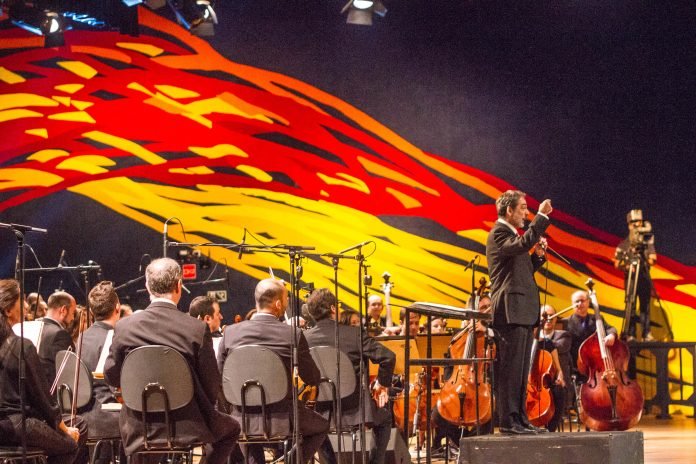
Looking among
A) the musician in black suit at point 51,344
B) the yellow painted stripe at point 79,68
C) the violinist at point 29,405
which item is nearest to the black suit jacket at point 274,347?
the musician in black suit at point 51,344

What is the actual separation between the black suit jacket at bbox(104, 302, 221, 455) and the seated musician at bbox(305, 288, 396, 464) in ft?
5.29

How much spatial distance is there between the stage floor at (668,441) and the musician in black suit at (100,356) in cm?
277

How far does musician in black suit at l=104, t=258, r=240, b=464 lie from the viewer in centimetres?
429

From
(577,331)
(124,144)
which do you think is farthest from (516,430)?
(124,144)

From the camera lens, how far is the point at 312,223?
38.5 feet

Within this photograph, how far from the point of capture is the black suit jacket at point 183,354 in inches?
169

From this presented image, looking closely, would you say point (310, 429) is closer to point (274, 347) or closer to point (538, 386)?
point (274, 347)

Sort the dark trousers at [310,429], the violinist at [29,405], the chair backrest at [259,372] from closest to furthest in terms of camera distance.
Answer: the violinist at [29,405]
the chair backrest at [259,372]
the dark trousers at [310,429]

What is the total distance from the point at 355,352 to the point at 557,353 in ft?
11.1

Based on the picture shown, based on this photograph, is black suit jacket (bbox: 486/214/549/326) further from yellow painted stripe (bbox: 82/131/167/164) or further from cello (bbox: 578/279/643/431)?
Answer: yellow painted stripe (bbox: 82/131/167/164)

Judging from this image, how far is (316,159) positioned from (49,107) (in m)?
3.32

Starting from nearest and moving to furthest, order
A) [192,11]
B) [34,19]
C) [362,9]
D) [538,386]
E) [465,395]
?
[465,395]
[538,386]
[34,19]
[192,11]
[362,9]

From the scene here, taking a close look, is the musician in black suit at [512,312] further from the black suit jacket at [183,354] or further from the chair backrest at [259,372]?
the black suit jacket at [183,354]

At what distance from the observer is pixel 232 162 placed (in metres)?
11.8
